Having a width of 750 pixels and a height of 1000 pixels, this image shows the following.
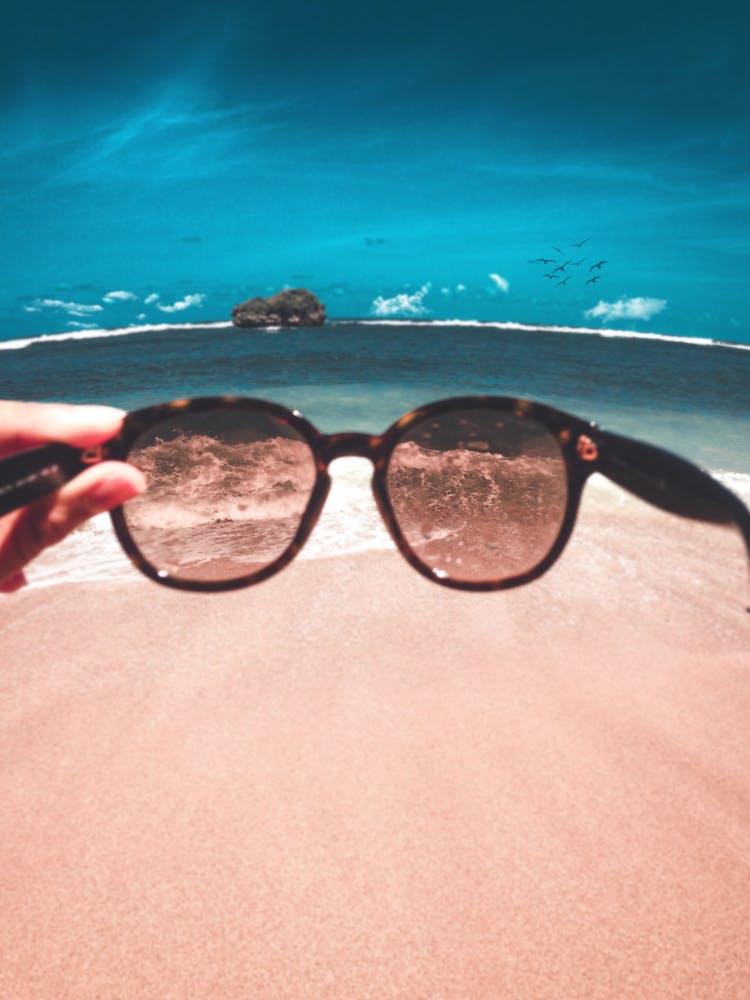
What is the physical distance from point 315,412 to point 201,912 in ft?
50.2

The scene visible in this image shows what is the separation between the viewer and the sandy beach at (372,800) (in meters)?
1.40

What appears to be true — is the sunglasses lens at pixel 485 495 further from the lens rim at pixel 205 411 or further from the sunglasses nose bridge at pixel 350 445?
the lens rim at pixel 205 411

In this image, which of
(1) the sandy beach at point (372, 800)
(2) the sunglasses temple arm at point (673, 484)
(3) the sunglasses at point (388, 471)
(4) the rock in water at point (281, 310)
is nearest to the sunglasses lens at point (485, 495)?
(3) the sunglasses at point (388, 471)

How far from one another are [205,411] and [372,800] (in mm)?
1491

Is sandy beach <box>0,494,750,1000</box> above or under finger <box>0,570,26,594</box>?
under

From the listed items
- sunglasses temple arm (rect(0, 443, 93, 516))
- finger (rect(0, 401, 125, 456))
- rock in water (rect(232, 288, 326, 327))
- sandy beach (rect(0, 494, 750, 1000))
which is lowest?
sandy beach (rect(0, 494, 750, 1000))

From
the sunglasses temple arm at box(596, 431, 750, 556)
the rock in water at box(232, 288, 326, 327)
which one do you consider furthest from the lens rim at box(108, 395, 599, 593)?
the rock in water at box(232, 288, 326, 327)

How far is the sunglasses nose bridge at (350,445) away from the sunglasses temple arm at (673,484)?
0.68m

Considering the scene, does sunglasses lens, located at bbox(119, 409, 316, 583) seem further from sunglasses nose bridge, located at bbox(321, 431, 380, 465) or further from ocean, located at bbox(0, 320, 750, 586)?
ocean, located at bbox(0, 320, 750, 586)

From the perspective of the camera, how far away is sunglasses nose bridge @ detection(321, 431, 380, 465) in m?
1.58

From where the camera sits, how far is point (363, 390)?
68.2 ft

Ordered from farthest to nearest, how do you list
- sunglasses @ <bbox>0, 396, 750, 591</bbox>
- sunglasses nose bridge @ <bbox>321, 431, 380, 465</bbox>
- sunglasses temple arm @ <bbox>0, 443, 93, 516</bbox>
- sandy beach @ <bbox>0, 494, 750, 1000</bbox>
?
sunglasses nose bridge @ <bbox>321, 431, 380, 465</bbox> → sandy beach @ <bbox>0, 494, 750, 1000</bbox> → sunglasses @ <bbox>0, 396, 750, 591</bbox> → sunglasses temple arm @ <bbox>0, 443, 93, 516</bbox>

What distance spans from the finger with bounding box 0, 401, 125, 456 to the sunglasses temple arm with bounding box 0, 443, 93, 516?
0.09 metres

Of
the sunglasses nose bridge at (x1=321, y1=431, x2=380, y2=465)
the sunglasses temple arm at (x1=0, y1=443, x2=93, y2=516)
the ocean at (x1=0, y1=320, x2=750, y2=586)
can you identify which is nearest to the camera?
the sunglasses temple arm at (x1=0, y1=443, x2=93, y2=516)
